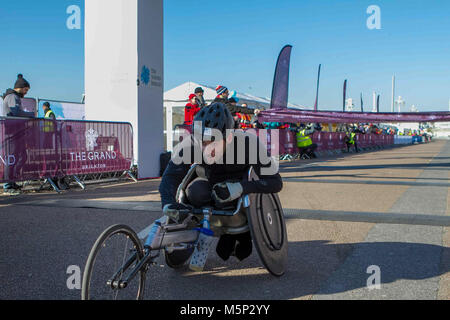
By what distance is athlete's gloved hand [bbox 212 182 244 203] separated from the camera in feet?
10.1

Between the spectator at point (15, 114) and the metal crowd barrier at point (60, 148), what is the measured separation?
0.06 feet

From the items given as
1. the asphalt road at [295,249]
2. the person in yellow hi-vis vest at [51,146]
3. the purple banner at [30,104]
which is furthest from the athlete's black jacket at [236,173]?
the purple banner at [30,104]

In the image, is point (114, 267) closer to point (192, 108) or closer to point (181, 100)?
point (192, 108)

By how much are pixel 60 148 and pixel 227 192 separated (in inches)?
263

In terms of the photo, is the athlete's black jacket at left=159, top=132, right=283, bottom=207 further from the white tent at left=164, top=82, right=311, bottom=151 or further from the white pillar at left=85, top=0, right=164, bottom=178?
the white tent at left=164, top=82, right=311, bottom=151

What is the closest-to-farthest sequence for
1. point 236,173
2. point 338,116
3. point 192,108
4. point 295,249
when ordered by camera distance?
point 236,173 < point 295,249 < point 192,108 < point 338,116

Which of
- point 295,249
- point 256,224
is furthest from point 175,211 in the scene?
point 295,249

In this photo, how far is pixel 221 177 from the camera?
3527 mm

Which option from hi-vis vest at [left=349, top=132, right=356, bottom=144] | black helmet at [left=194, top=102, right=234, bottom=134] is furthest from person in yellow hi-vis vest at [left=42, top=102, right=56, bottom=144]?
hi-vis vest at [left=349, top=132, right=356, bottom=144]

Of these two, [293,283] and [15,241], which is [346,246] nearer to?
[293,283]

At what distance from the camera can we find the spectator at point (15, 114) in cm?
800

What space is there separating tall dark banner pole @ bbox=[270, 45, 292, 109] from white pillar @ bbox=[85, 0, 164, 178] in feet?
27.5

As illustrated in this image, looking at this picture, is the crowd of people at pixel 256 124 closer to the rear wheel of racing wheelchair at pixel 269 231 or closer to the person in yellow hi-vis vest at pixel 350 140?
the person in yellow hi-vis vest at pixel 350 140
